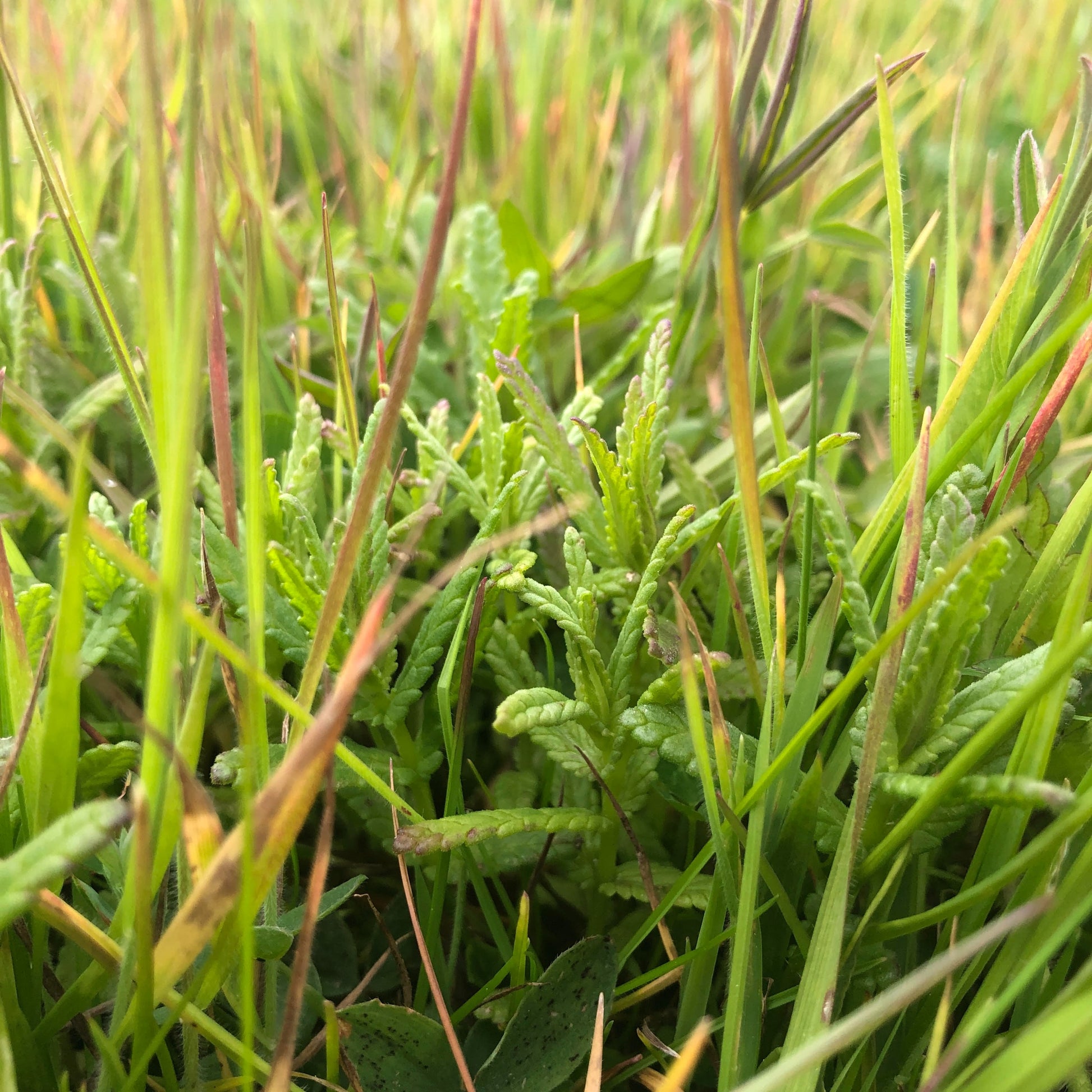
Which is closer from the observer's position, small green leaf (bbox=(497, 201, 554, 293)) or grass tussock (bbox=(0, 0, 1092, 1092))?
grass tussock (bbox=(0, 0, 1092, 1092))

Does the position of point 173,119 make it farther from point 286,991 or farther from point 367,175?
point 286,991

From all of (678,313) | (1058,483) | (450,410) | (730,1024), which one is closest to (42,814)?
(730,1024)

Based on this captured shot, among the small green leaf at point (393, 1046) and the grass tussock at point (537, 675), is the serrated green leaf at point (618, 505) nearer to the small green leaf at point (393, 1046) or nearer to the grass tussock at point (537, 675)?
the grass tussock at point (537, 675)

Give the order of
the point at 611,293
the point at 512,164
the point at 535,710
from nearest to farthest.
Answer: the point at 535,710 → the point at 611,293 → the point at 512,164

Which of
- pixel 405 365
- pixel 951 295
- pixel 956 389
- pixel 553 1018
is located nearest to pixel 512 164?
pixel 951 295

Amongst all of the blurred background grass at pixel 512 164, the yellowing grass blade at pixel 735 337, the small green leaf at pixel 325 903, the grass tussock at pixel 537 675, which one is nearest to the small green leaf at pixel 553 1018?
the grass tussock at pixel 537 675

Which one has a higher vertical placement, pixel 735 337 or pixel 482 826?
pixel 735 337

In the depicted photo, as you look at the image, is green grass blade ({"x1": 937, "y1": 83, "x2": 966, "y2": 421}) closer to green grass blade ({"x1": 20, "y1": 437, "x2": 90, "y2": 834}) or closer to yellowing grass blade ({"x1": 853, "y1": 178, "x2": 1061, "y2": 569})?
yellowing grass blade ({"x1": 853, "y1": 178, "x2": 1061, "y2": 569})

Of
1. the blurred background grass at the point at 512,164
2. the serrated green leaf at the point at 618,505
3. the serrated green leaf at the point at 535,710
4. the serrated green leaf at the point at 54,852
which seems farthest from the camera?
A: the blurred background grass at the point at 512,164

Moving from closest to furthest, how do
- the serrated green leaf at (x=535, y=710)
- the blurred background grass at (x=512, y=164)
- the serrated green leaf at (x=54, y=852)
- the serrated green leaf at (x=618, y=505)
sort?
1. the serrated green leaf at (x=54, y=852)
2. the serrated green leaf at (x=535, y=710)
3. the serrated green leaf at (x=618, y=505)
4. the blurred background grass at (x=512, y=164)

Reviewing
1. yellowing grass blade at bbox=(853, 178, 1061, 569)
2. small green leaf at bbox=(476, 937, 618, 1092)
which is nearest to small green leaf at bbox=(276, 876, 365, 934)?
small green leaf at bbox=(476, 937, 618, 1092)

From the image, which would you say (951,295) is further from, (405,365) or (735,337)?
(405,365)
